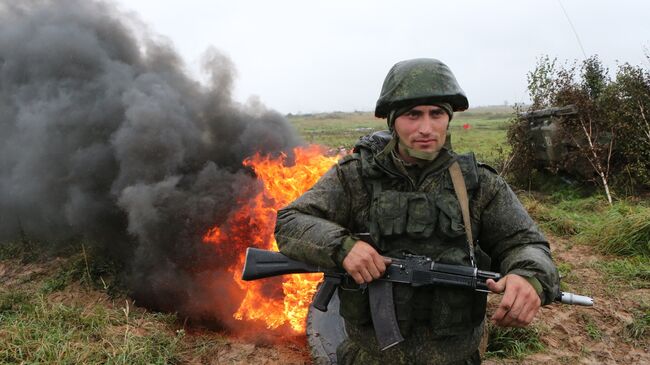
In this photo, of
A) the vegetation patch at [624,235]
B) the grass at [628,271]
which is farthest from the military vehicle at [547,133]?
the grass at [628,271]

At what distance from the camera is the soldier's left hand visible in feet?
5.28

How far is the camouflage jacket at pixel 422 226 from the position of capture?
1849 mm

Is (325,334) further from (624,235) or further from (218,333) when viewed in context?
(624,235)

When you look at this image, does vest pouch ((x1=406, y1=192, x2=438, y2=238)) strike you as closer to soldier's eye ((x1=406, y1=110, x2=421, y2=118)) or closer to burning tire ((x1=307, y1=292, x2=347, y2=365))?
soldier's eye ((x1=406, y1=110, x2=421, y2=118))

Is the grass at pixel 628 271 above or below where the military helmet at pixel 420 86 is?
below

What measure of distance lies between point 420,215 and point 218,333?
430 centimetres

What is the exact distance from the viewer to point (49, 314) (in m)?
4.59

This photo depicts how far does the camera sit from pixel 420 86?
1928mm

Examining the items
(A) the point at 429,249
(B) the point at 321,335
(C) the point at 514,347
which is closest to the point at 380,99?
(A) the point at 429,249

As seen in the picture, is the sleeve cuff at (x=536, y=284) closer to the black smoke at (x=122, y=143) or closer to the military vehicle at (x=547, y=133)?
the black smoke at (x=122, y=143)

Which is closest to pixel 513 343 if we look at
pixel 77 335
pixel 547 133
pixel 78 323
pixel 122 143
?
pixel 77 335

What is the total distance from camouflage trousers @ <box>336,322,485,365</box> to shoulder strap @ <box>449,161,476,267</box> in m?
0.41

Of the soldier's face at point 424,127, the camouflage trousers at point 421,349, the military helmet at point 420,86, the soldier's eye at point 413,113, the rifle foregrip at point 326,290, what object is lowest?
the camouflage trousers at point 421,349

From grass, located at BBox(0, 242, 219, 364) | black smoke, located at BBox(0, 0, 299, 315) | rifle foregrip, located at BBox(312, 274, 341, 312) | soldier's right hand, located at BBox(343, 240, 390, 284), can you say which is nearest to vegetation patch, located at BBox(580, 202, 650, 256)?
black smoke, located at BBox(0, 0, 299, 315)
